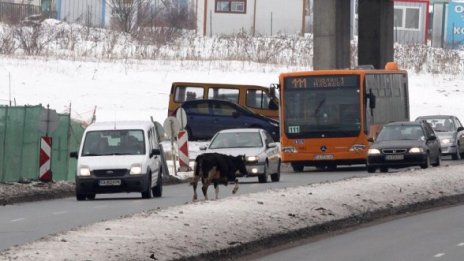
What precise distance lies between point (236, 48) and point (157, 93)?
12.1 m

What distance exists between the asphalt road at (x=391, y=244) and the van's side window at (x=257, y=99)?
34605 mm

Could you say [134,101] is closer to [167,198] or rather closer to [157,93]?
[157,93]

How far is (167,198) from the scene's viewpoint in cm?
3092

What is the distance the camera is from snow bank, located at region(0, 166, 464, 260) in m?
16.7

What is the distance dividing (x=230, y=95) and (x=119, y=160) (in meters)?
28.6

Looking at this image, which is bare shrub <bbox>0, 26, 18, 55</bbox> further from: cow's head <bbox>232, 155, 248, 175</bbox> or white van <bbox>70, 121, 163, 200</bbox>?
cow's head <bbox>232, 155, 248, 175</bbox>

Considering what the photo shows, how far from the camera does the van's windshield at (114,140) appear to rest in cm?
3203

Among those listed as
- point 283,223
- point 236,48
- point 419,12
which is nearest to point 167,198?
point 283,223

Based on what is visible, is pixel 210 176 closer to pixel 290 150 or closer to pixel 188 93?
pixel 290 150

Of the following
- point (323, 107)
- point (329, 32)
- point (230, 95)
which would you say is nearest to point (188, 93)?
point (230, 95)

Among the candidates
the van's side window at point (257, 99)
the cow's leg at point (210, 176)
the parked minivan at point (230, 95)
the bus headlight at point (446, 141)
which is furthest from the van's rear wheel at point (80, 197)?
the van's side window at point (257, 99)

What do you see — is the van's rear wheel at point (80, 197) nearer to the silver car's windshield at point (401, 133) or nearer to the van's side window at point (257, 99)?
the silver car's windshield at point (401, 133)

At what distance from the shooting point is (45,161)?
35.8 metres

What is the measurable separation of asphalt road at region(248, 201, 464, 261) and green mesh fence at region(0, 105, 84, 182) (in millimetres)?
14079
